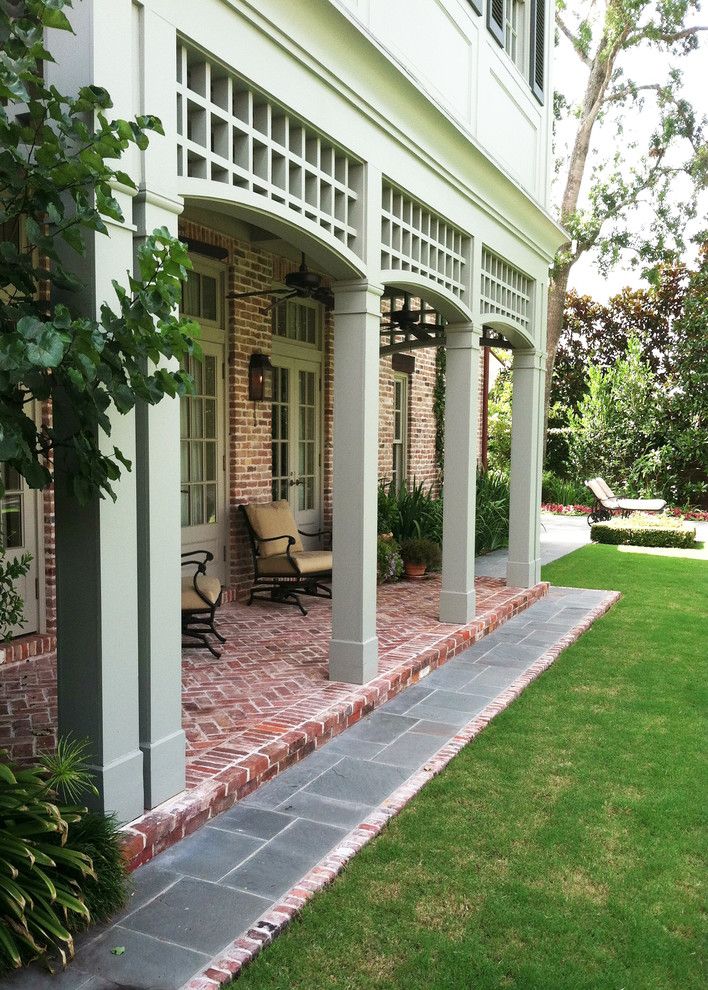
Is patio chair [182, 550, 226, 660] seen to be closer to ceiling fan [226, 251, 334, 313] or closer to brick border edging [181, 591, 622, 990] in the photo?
brick border edging [181, 591, 622, 990]

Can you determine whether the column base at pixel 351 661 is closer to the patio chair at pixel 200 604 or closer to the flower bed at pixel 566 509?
Result: the patio chair at pixel 200 604

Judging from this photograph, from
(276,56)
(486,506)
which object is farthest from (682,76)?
(276,56)

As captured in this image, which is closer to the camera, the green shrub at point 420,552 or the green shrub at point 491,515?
the green shrub at point 420,552

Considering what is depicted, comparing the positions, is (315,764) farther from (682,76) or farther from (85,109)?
(682,76)

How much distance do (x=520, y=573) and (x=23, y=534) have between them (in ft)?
17.3

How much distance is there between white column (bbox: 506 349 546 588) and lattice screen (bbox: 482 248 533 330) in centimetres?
49

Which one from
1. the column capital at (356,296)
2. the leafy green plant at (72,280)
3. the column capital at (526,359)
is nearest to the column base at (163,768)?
the leafy green plant at (72,280)

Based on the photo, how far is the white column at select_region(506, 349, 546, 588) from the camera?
878 cm

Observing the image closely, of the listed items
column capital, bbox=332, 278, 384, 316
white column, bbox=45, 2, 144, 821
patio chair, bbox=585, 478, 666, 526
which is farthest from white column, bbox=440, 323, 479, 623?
patio chair, bbox=585, 478, 666, 526

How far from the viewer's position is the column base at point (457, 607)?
23.0ft

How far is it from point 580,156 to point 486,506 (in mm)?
10173

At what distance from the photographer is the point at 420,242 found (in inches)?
231

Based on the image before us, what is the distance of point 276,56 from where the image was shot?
13.1 feet

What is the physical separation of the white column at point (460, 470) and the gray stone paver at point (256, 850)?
1398 millimetres
